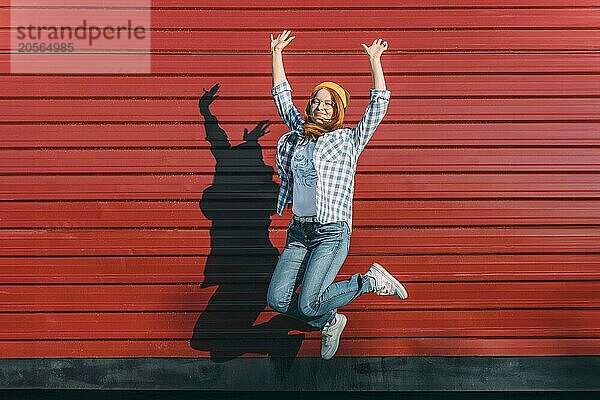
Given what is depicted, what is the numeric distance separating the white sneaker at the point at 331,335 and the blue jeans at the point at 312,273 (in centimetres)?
15

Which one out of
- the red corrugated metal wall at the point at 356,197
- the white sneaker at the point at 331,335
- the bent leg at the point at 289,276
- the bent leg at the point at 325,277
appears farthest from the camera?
the red corrugated metal wall at the point at 356,197

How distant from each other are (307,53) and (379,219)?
4.00 feet

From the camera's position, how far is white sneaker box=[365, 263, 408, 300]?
4.76 metres

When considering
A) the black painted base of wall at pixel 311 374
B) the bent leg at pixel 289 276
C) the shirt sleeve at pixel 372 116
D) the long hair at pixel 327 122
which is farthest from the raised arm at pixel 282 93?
the black painted base of wall at pixel 311 374

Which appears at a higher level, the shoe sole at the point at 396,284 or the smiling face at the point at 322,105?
the smiling face at the point at 322,105

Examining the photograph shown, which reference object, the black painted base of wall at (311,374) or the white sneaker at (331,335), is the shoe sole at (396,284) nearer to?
the white sneaker at (331,335)

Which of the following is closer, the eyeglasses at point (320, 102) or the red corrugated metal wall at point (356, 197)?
the eyeglasses at point (320, 102)

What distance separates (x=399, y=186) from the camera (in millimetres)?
5105

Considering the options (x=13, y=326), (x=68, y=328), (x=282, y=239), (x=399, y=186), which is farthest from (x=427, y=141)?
(x=13, y=326)

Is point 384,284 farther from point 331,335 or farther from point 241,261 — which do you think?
point 241,261

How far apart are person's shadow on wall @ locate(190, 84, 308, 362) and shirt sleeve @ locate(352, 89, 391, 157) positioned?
0.82 meters

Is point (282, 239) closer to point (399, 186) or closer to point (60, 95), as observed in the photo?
point (399, 186)

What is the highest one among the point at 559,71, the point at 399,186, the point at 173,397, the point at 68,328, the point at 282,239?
the point at 559,71

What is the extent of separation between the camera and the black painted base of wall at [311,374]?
5.11m
